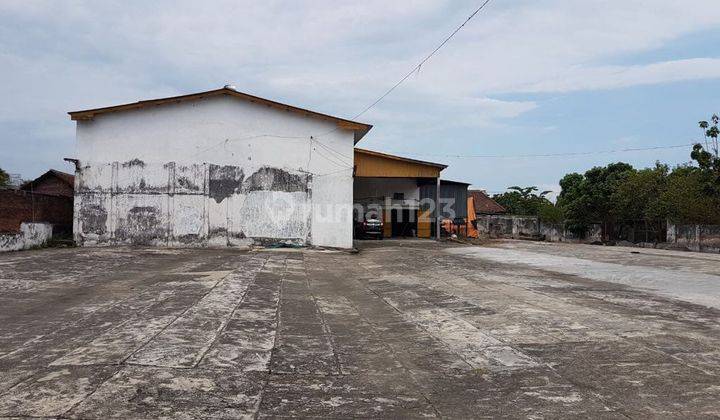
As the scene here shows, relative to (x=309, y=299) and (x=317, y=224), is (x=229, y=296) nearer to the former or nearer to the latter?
(x=309, y=299)

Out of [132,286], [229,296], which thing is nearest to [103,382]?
[229,296]

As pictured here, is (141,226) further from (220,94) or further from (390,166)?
(390,166)

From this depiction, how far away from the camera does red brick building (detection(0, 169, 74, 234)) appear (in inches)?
690

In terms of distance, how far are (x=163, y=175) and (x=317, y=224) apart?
637 cm

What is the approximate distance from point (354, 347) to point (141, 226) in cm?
1731

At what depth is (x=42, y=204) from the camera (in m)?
20.0

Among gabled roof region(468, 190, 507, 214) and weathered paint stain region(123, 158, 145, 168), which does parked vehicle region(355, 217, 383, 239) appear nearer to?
weathered paint stain region(123, 158, 145, 168)

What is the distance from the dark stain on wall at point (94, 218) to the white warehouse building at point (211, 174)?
0.13ft

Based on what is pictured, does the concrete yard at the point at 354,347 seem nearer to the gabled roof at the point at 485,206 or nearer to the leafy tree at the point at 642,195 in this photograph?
the leafy tree at the point at 642,195

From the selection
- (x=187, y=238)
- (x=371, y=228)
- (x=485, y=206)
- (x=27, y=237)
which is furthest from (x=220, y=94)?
(x=485, y=206)

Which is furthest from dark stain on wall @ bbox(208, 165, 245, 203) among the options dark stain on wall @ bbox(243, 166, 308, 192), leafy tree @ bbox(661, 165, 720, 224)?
leafy tree @ bbox(661, 165, 720, 224)

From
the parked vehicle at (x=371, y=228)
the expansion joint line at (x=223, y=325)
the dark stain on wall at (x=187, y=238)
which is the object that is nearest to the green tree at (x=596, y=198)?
the parked vehicle at (x=371, y=228)

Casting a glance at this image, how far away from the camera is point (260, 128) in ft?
72.6

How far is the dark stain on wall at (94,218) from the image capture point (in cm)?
2108
